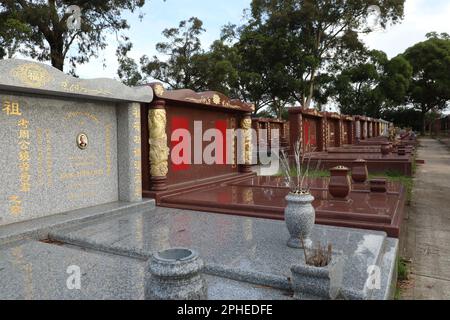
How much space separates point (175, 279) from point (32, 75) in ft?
11.1

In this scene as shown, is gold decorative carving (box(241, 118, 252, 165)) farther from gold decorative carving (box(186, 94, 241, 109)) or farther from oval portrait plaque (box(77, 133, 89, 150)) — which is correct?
oval portrait plaque (box(77, 133, 89, 150))

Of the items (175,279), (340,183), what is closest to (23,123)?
(175,279)

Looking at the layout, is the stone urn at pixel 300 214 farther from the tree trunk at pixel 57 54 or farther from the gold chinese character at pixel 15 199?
the tree trunk at pixel 57 54

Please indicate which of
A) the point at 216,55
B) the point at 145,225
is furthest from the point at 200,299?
the point at 216,55

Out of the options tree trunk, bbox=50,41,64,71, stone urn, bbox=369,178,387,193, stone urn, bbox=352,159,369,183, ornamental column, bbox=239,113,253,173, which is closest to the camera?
stone urn, bbox=369,178,387,193

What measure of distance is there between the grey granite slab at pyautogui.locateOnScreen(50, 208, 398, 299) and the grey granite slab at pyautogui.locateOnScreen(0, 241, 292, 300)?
15 centimetres

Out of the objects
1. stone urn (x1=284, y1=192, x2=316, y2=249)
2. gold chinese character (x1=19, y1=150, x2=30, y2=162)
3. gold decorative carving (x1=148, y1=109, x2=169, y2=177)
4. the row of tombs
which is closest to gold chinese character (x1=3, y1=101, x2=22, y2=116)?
the row of tombs

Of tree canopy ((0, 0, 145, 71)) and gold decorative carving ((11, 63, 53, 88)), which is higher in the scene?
tree canopy ((0, 0, 145, 71))

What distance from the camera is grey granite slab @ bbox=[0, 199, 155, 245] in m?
4.23

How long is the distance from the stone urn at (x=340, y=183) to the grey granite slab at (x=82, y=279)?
11.0ft

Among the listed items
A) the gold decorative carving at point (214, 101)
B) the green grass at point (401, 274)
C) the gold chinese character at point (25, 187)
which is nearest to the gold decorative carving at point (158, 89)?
the gold decorative carving at point (214, 101)

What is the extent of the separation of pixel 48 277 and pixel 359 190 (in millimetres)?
5564

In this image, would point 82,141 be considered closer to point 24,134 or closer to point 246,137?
point 24,134
